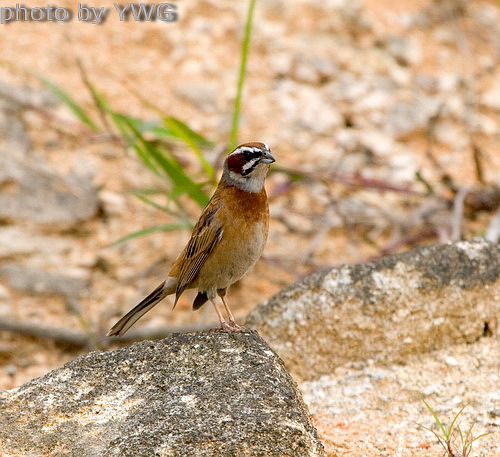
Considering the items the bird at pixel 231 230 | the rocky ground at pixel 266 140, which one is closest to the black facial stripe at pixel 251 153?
the bird at pixel 231 230

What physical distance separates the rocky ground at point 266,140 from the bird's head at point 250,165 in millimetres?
2392

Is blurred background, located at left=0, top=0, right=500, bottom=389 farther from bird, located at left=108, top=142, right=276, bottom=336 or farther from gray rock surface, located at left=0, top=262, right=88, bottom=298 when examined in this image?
bird, located at left=108, top=142, right=276, bottom=336

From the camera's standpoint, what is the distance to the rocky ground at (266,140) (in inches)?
285

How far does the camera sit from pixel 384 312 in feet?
14.5

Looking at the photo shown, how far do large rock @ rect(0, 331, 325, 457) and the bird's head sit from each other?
1064 mm

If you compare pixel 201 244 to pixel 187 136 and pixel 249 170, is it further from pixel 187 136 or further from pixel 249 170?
pixel 187 136

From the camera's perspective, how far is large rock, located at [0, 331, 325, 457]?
305cm

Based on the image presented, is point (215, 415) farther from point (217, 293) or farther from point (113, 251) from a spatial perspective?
point (113, 251)

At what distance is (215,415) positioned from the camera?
10.4 ft

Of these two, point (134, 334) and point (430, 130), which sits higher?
point (430, 130)

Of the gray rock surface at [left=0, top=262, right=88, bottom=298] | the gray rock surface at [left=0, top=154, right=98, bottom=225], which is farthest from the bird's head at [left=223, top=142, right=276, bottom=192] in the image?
the gray rock surface at [left=0, top=154, right=98, bottom=225]

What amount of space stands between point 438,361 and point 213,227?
131 centimetres

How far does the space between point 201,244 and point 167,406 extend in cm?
152

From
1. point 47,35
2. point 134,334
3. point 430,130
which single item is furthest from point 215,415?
point 47,35
